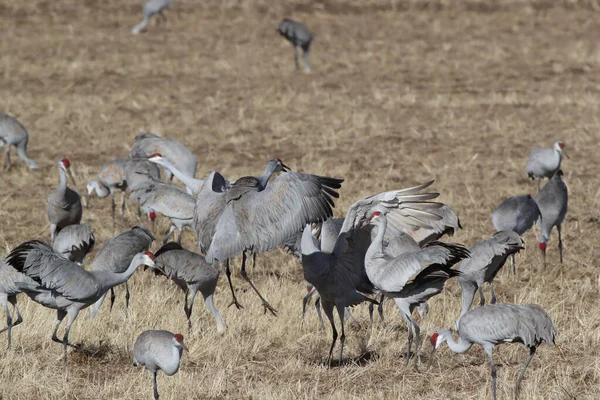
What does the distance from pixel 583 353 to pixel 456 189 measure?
5.30 meters

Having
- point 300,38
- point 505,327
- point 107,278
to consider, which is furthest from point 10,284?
point 300,38

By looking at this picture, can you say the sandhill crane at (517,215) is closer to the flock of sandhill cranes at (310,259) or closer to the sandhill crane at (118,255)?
the flock of sandhill cranes at (310,259)

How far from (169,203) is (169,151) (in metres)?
1.77

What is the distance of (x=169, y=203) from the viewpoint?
9.73 m

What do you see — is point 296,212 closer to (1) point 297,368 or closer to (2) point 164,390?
(1) point 297,368

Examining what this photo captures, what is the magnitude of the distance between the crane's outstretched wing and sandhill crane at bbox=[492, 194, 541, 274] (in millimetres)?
2771

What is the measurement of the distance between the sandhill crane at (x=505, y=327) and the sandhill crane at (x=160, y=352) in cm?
170

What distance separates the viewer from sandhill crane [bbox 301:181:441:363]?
6922mm

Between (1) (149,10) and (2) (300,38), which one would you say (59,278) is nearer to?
(2) (300,38)

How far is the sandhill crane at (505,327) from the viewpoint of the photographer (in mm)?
5965

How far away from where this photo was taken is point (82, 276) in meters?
6.57

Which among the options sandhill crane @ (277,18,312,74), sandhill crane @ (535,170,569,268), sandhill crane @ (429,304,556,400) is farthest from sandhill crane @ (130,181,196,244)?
sandhill crane @ (277,18,312,74)

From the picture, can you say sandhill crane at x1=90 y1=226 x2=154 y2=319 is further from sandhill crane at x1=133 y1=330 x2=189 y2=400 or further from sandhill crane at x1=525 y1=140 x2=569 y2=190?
sandhill crane at x1=525 y1=140 x2=569 y2=190

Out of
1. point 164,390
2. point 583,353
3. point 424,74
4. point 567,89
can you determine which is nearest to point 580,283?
point 583,353
